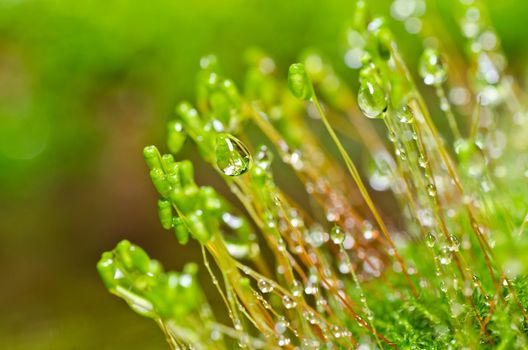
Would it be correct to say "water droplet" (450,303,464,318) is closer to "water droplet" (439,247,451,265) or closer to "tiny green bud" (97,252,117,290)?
"water droplet" (439,247,451,265)

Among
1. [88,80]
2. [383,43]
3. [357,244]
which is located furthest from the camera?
[88,80]

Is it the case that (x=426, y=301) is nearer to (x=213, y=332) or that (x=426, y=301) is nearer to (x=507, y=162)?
(x=213, y=332)

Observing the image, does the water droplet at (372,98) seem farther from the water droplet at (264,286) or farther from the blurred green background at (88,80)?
the blurred green background at (88,80)

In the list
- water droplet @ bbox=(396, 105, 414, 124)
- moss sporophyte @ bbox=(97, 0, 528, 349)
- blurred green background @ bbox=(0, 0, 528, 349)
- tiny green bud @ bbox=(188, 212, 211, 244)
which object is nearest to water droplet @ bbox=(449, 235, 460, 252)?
moss sporophyte @ bbox=(97, 0, 528, 349)

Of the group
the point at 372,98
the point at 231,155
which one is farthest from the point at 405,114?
the point at 231,155

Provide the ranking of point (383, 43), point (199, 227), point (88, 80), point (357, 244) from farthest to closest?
point (88, 80) < point (357, 244) < point (383, 43) < point (199, 227)

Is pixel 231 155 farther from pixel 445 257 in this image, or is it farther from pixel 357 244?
pixel 357 244

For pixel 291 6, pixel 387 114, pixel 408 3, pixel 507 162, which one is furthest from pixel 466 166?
pixel 291 6
